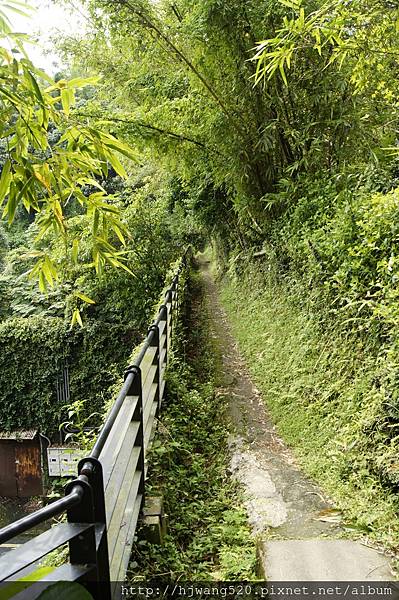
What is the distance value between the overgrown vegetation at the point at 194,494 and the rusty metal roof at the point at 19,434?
841 cm

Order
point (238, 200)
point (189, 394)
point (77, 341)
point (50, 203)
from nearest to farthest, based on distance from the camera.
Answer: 1. point (50, 203)
2. point (189, 394)
3. point (238, 200)
4. point (77, 341)

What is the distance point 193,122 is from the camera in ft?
18.4

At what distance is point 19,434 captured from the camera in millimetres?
11891

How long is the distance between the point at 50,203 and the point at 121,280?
24.6 ft

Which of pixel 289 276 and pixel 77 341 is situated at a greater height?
pixel 289 276

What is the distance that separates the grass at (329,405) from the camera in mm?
2658

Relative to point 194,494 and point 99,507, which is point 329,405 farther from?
point 99,507

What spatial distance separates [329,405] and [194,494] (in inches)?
52.9

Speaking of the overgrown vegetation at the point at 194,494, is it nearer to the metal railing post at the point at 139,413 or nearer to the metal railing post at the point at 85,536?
the metal railing post at the point at 139,413

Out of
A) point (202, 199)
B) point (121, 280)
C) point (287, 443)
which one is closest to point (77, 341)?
point (121, 280)

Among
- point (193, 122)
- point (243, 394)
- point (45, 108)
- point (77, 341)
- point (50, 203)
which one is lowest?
point (77, 341)

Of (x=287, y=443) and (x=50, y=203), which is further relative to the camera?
(x=287, y=443)

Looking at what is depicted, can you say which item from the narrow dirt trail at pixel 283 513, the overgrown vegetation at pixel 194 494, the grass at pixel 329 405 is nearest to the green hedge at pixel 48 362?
the grass at pixel 329 405

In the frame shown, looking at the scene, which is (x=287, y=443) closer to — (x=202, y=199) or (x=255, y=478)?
(x=255, y=478)
